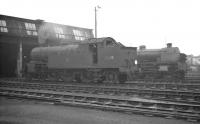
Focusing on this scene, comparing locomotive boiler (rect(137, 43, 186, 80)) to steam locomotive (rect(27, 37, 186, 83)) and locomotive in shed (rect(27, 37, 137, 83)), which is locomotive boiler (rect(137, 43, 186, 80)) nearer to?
steam locomotive (rect(27, 37, 186, 83))

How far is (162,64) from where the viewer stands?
87.2 ft

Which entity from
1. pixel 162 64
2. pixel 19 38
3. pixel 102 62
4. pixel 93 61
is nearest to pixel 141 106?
pixel 102 62

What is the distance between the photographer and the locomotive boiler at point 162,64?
26.0 m

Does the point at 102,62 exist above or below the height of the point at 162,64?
above

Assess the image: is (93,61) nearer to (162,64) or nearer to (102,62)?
(102,62)

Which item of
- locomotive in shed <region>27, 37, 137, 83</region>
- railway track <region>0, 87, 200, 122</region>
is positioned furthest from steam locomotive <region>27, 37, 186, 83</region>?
railway track <region>0, 87, 200, 122</region>

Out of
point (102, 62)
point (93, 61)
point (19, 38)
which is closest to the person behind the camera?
point (102, 62)

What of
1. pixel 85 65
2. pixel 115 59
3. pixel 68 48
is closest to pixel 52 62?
pixel 68 48

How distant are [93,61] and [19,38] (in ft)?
49.2

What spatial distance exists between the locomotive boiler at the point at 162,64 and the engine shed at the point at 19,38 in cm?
910

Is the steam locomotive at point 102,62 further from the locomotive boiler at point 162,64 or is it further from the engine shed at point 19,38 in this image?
the engine shed at point 19,38

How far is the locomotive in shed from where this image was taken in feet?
65.7

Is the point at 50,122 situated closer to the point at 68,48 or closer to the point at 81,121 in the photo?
the point at 81,121

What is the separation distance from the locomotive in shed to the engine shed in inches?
261
